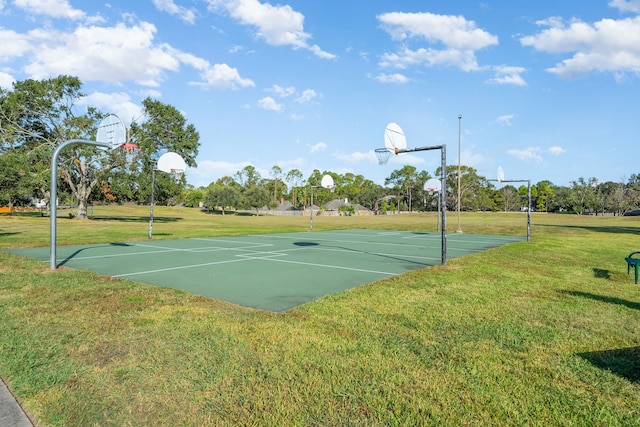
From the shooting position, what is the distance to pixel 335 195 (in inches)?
4774

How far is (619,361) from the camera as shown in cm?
383

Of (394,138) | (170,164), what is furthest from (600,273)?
(170,164)

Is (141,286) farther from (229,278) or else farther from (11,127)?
(11,127)

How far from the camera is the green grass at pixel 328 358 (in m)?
2.92

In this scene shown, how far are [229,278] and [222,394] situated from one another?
5448mm

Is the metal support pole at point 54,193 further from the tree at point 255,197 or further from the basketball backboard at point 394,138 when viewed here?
the tree at point 255,197

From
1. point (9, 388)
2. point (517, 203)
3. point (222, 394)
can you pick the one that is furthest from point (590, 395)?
point (517, 203)

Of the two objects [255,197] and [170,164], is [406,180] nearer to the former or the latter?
[255,197]

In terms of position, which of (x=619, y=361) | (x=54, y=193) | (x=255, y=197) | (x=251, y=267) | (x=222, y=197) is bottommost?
(x=251, y=267)

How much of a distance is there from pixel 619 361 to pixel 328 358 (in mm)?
2882

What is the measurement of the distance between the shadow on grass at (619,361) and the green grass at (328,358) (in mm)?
19

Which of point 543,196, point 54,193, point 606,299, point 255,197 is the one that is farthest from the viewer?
point 543,196

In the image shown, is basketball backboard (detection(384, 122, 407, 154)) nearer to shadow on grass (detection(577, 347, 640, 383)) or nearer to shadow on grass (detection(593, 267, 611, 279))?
shadow on grass (detection(593, 267, 611, 279))

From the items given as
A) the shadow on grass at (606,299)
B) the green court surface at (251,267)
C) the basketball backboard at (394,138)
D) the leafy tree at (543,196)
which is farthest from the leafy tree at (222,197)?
the leafy tree at (543,196)
